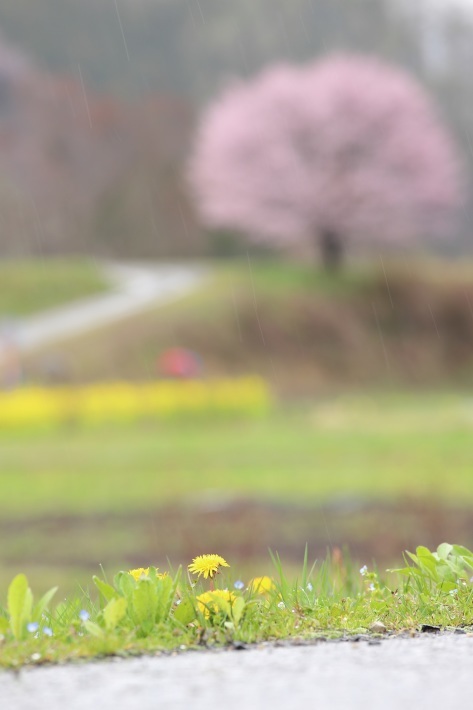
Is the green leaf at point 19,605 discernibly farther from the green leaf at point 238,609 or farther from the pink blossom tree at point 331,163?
the pink blossom tree at point 331,163

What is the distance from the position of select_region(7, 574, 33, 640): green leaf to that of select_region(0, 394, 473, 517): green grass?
7.36m

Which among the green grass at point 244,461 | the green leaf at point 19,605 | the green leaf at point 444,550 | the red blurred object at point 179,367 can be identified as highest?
the green leaf at point 19,605

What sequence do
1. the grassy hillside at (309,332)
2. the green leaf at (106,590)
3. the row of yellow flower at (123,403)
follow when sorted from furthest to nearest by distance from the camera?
the grassy hillside at (309,332) → the row of yellow flower at (123,403) → the green leaf at (106,590)

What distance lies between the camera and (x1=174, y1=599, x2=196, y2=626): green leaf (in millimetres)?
3205

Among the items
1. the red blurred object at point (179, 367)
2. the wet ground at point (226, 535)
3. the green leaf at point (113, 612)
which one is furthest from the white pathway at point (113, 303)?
the green leaf at point (113, 612)

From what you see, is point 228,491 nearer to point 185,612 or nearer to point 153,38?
point 185,612

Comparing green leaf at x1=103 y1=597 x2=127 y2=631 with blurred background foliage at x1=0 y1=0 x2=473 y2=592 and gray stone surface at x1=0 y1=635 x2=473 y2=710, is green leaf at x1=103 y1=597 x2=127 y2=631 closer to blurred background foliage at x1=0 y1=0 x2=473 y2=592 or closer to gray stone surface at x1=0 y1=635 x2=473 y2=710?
gray stone surface at x1=0 y1=635 x2=473 y2=710

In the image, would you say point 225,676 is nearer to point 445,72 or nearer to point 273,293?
point 273,293

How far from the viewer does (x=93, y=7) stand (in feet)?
172

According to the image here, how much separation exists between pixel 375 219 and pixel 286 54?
24442mm

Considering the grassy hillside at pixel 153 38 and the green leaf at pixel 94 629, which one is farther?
the grassy hillside at pixel 153 38

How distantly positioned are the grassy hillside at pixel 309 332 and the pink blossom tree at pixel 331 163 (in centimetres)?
148

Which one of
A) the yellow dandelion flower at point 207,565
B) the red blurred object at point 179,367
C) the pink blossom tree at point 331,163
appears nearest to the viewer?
the yellow dandelion flower at point 207,565

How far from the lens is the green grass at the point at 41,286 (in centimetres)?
2820
